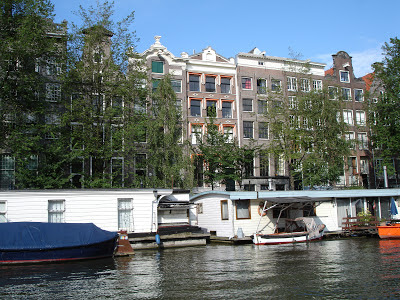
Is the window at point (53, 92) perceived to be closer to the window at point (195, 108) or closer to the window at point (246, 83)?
the window at point (195, 108)

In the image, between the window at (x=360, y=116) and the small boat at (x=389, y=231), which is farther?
the window at (x=360, y=116)

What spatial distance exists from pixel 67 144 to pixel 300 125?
2356 centimetres

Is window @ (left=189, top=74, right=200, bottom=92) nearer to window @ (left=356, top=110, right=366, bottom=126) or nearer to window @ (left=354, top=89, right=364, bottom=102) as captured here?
window @ (left=356, top=110, right=366, bottom=126)

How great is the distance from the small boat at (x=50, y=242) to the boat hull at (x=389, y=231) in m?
18.6

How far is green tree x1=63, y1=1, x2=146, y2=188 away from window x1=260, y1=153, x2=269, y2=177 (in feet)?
48.3

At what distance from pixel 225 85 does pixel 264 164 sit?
10.3 metres

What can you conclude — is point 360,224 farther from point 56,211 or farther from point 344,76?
point 344,76

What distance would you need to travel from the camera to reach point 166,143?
41.5 metres

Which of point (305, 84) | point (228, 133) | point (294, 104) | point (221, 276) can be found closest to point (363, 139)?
point (305, 84)

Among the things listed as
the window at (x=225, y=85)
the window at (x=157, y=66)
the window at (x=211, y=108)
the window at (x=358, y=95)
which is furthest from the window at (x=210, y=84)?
the window at (x=358, y=95)

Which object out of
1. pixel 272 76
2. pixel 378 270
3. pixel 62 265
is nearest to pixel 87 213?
pixel 62 265

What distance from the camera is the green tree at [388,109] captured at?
50156mm

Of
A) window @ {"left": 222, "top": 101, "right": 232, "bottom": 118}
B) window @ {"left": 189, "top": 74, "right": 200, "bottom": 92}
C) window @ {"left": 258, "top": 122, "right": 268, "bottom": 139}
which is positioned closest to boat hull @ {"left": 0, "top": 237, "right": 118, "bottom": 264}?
window @ {"left": 189, "top": 74, "right": 200, "bottom": 92}

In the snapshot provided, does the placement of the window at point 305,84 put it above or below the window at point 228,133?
above
